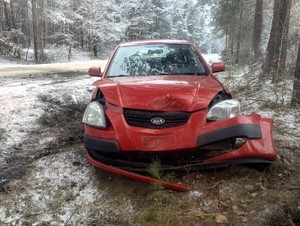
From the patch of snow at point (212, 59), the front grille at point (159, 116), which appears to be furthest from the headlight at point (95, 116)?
the patch of snow at point (212, 59)

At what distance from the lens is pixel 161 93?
3.75 metres

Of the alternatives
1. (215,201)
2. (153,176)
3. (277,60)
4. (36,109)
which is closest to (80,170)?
(153,176)

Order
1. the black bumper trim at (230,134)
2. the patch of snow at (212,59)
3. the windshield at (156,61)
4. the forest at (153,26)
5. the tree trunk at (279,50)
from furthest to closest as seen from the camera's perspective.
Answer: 1. the patch of snow at (212,59)
2. the forest at (153,26)
3. the tree trunk at (279,50)
4. the windshield at (156,61)
5. the black bumper trim at (230,134)

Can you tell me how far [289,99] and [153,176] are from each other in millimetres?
4846

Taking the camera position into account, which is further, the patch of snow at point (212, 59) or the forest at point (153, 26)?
the patch of snow at point (212, 59)

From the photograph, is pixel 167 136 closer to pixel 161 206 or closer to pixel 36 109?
pixel 161 206

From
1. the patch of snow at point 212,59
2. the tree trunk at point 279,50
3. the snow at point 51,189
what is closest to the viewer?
the snow at point 51,189

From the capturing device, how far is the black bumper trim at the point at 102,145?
3525mm

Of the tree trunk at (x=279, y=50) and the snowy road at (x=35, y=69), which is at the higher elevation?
the tree trunk at (x=279, y=50)

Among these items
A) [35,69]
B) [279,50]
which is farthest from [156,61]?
[35,69]

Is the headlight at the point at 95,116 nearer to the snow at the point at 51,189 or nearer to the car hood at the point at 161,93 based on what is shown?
the car hood at the point at 161,93

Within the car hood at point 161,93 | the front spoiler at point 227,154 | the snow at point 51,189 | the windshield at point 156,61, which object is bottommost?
the snow at point 51,189

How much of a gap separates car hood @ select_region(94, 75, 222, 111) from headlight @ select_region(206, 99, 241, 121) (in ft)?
0.36

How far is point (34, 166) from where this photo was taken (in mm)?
4352
